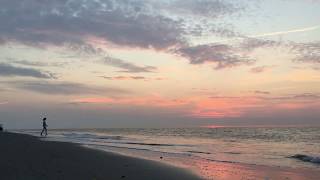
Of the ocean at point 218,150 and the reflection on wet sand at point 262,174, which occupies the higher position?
the ocean at point 218,150

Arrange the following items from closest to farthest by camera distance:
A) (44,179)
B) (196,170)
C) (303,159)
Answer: (44,179)
(196,170)
(303,159)

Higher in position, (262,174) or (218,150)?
(218,150)

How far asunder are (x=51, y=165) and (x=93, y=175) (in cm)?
283

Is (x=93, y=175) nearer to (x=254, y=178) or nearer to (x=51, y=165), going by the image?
(x=51, y=165)

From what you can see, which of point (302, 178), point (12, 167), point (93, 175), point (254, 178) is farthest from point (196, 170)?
point (12, 167)

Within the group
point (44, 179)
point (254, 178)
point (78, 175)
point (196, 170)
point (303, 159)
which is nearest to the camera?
point (44, 179)

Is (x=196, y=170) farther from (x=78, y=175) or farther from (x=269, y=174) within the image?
(x=78, y=175)

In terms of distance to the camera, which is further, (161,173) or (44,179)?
(161,173)

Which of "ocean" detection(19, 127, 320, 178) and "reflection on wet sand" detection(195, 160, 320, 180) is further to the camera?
"ocean" detection(19, 127, 320, 178)

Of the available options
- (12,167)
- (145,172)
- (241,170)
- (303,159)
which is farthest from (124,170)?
(303,159)

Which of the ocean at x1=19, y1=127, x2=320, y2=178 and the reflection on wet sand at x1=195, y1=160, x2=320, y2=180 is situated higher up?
the ocean at x1=19, y1=127, x2=320, y2=178

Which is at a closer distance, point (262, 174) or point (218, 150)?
point (262, 174)

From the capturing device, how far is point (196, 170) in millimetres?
17609

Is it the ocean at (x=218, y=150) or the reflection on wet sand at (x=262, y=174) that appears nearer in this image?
the reflection on wet sand at (x=262, y=174)
